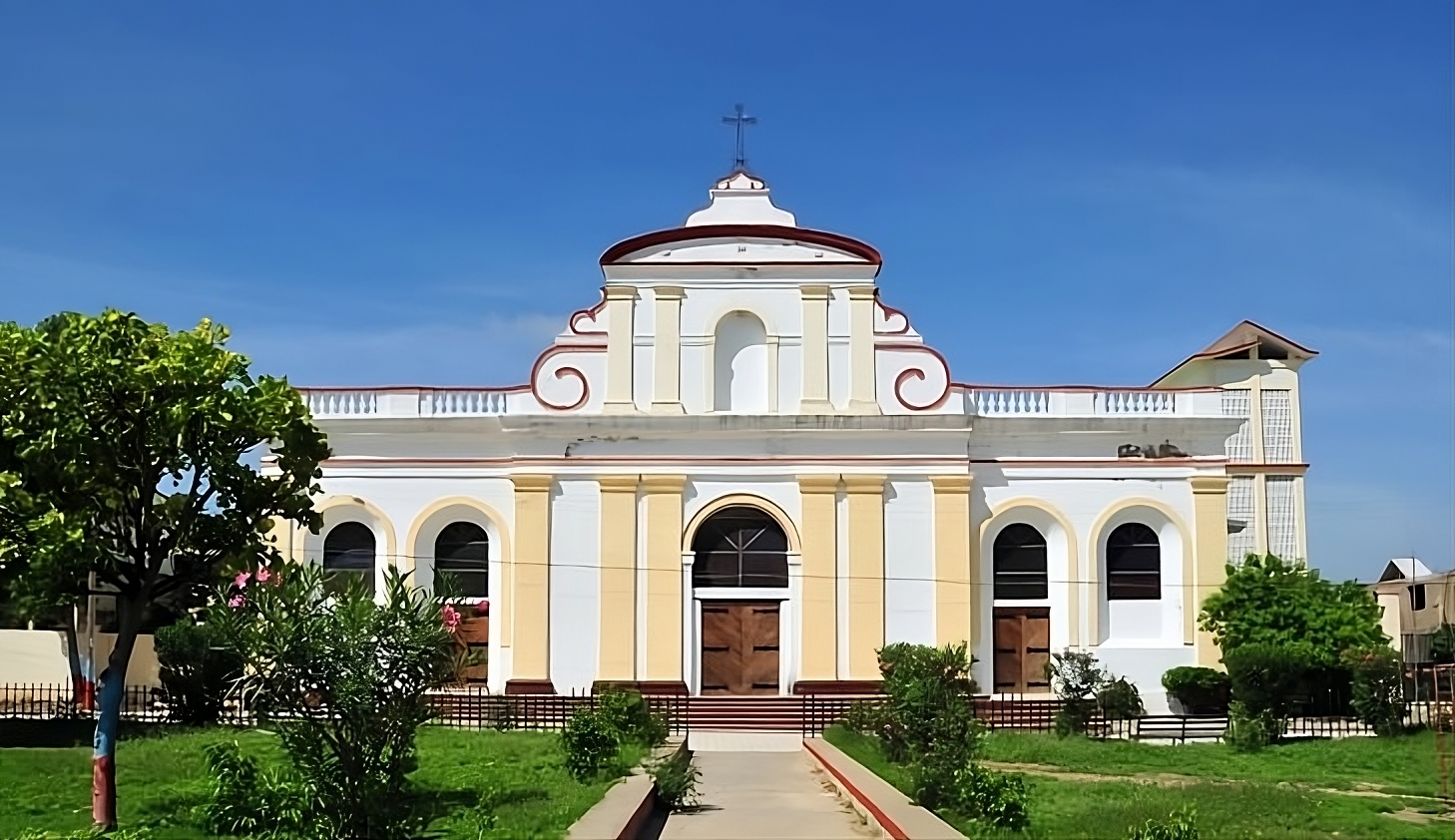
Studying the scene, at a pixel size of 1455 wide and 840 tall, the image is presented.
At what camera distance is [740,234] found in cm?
3216

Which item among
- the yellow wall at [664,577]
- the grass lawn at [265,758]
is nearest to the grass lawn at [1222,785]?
the grass lawn at [265,758]

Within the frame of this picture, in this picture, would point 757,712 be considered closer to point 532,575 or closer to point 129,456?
point 532,575

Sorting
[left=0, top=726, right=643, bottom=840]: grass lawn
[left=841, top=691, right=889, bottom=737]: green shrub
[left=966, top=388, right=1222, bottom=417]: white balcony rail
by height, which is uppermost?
[left=966, top=388, right=1222, bottom=417]: white balcony rail

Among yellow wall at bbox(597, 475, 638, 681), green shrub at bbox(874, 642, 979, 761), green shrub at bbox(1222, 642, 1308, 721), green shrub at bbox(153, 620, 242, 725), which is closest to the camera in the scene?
green shrub at bbox(874, 642, 979, 761)

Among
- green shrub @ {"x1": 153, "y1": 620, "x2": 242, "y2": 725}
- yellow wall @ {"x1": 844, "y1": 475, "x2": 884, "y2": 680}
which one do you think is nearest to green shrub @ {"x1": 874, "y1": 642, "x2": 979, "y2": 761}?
yellow wall @ {"x1": 844, "y1": 475, "x2": 884, "y2": 680}

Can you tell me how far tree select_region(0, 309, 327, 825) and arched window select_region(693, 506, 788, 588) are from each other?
1568 centimetres

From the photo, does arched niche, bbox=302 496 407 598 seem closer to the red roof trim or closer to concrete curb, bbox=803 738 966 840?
the red roof trim

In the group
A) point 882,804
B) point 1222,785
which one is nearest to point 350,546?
point 1222,785

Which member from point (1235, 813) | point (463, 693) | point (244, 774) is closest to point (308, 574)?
point (244, 774)

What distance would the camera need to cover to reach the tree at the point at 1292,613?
29781 mm

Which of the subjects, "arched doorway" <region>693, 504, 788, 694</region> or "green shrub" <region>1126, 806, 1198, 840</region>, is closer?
"green shrub" <region>1126, 806, 1198, 840</region>

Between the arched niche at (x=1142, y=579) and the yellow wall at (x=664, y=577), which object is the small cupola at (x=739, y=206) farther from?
the arched niche at (x=1142, y=579)

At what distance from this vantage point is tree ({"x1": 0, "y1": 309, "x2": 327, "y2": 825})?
15211 millimetres

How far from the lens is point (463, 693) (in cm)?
2959
